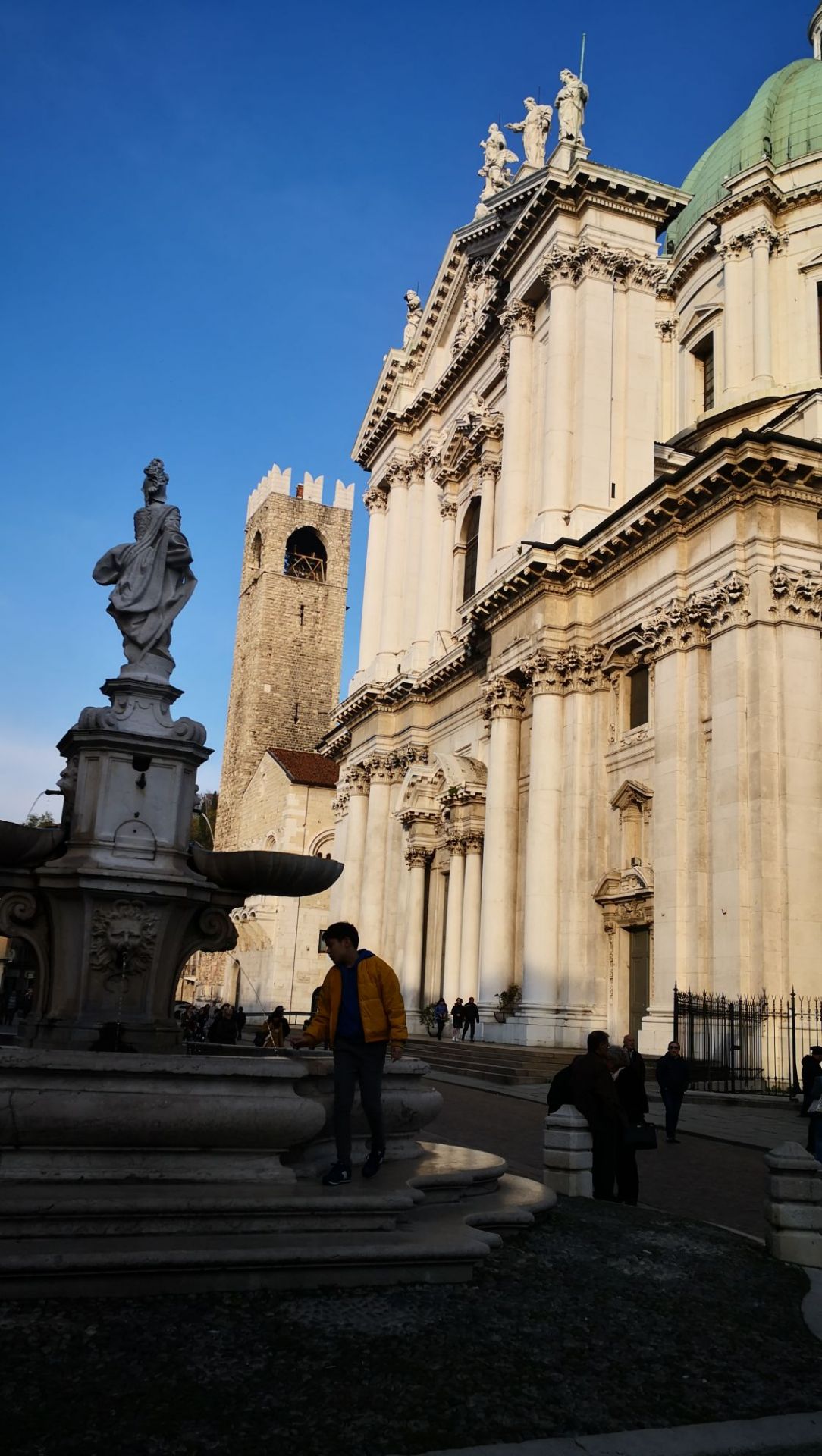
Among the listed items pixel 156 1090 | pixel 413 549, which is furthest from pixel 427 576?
pixel 156 1090

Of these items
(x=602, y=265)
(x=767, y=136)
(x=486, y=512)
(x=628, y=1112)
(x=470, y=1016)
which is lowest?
(x=628, y=1112)

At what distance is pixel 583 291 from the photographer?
30281mm

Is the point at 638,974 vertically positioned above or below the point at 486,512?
below

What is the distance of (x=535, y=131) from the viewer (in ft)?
119

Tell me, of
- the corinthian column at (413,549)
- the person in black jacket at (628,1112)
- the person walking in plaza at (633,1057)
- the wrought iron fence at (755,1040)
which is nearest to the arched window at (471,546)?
the corinthian column at (413,549)

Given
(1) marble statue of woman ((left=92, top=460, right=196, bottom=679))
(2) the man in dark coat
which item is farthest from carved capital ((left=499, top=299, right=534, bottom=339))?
(2) the man in dark coat

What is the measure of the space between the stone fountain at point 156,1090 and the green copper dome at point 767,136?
34412mm

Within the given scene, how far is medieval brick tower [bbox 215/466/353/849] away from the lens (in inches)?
2872

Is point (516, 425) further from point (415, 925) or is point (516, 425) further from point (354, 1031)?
point (354, 1031)

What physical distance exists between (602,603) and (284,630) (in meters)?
49.3

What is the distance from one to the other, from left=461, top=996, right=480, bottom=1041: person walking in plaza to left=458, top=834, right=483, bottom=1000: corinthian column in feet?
8.62

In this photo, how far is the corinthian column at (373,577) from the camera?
44406mm

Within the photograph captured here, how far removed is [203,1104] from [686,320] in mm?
37595

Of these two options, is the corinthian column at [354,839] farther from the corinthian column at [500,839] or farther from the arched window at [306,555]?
the arched window at [306,555]
